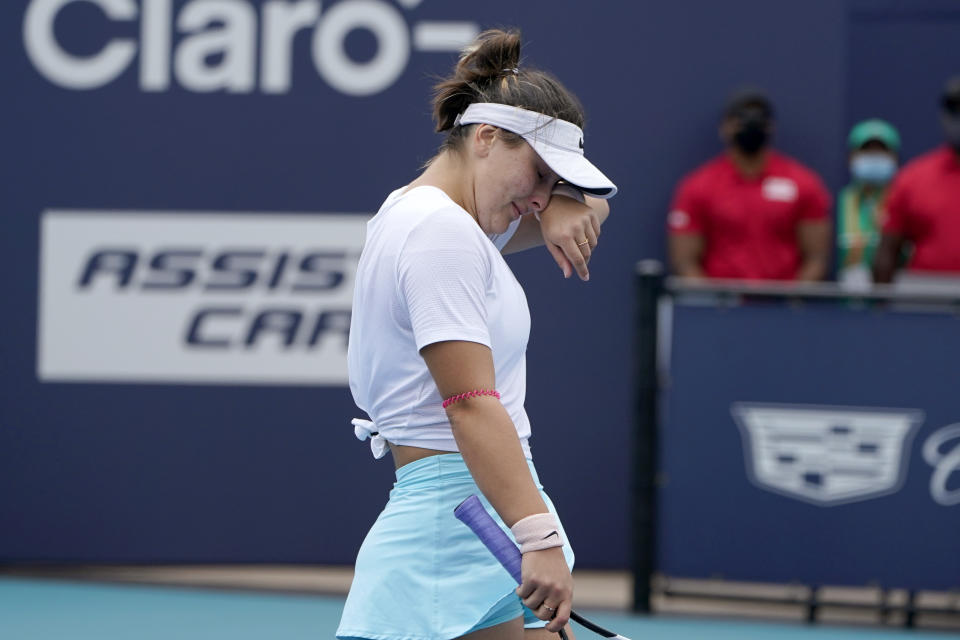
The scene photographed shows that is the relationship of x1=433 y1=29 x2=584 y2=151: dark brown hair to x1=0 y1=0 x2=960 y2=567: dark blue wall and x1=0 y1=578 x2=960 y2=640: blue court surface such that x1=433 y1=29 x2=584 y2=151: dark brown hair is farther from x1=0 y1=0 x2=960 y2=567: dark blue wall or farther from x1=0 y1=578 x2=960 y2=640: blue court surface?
x1=0 y1=0 x2=960 y2=567: dark blue wall

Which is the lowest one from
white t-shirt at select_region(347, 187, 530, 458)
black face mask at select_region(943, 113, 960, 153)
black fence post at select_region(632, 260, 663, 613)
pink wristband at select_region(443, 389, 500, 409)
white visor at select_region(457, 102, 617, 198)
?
Result: black fence post at select_region(632, 260, 663, 613)

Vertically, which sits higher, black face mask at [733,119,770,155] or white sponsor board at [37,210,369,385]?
black face mask at [733,119,770,155]

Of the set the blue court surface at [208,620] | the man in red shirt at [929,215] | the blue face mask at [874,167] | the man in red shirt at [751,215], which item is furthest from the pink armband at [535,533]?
the blue face mask at [874,167]

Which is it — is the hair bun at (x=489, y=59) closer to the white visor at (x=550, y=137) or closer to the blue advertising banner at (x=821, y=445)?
the white visor at (x=550, y=137)

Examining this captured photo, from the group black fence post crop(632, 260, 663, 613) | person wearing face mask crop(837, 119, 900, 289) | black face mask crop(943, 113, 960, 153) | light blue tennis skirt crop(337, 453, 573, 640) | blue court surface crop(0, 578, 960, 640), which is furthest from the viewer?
person wearing face mask crop(837, 119, 900, 289)

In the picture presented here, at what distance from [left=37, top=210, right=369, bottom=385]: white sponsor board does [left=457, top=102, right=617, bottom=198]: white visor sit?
4.01 m

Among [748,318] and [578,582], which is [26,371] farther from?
[748,318]

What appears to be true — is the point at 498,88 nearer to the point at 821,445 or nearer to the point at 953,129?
the point at 821,445

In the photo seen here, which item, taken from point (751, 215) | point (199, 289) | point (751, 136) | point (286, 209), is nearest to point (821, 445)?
point (751, 215)

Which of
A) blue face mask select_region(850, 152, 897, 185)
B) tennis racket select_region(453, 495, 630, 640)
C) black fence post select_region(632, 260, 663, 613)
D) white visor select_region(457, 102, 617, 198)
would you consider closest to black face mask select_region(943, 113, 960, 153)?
blue face mask select_region(850, 152, 897, 185)

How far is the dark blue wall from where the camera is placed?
6652 mm

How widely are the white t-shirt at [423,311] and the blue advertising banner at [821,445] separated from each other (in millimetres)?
3316

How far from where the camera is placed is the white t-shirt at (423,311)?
2.49 meters

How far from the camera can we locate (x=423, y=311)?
2.48 m
